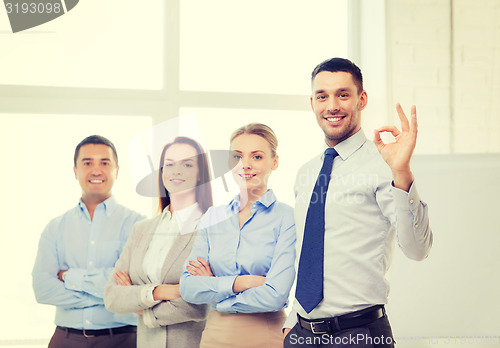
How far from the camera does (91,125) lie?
3.26 meters

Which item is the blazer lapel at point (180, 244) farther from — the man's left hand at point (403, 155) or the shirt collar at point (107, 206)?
the man's left hand at point (403, 155)

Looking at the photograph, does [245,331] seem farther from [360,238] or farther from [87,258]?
[87,258]

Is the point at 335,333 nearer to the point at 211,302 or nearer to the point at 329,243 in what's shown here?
the point at 329,243

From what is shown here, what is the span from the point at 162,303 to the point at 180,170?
0.68 metres

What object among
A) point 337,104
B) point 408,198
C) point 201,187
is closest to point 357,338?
point 408,198

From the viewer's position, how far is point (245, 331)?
2061 millimetres

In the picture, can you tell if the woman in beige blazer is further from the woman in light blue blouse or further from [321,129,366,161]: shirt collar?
[321,129,366,161]: shirt collar

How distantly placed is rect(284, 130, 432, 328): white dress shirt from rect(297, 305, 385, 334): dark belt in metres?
0.02

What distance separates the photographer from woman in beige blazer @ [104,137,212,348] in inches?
89.4

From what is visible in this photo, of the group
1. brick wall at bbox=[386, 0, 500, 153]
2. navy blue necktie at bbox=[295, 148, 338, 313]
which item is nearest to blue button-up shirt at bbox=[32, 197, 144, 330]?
navy blue necktie at bbox=[295, 148, 338, 313]

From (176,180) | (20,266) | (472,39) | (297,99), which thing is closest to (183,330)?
(176,180)

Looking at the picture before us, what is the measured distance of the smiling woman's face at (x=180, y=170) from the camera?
8.33 ft

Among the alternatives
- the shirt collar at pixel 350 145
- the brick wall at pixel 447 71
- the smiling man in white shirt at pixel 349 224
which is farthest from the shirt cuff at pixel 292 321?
the brick wall at pixel 447 71

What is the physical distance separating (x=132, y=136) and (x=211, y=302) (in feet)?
5.02
